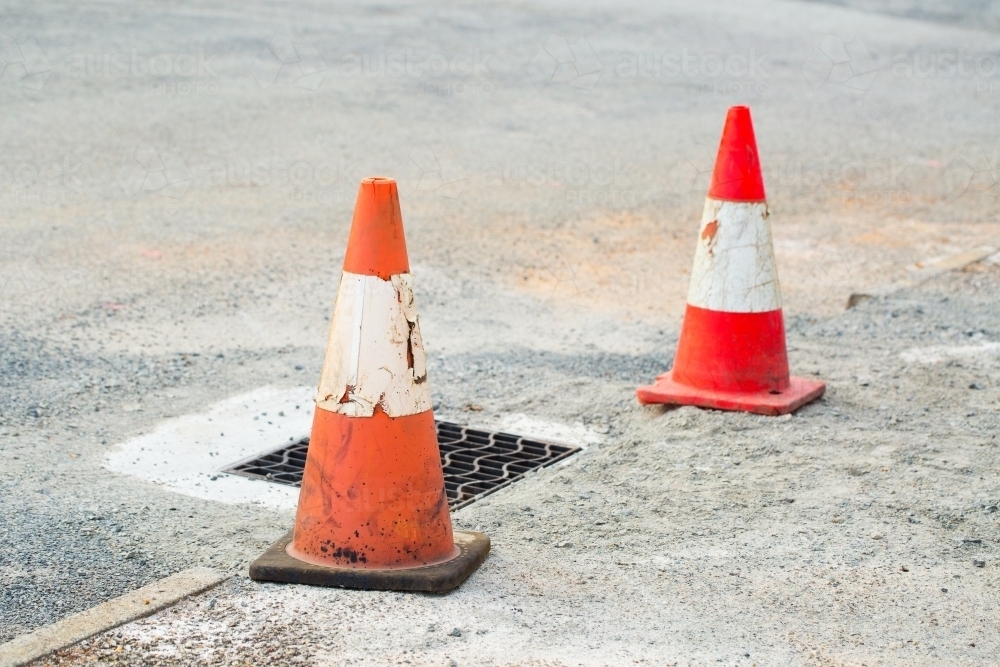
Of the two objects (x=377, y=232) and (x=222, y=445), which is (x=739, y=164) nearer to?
(x=377, y=232)

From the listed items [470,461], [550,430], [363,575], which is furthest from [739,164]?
[363,575]

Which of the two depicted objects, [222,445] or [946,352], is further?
[946,352]

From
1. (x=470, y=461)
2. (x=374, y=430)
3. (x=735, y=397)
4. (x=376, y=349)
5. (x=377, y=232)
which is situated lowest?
(x=470, y=461)

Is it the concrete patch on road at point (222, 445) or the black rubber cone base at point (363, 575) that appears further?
the concrete patch on road at point (222, 445)

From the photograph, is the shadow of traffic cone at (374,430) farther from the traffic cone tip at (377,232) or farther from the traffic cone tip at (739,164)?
the traffic cone tip at (739,164)

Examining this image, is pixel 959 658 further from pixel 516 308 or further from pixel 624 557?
pixel 516 308

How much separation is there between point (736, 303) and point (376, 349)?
1825 mm

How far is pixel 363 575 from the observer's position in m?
2.99

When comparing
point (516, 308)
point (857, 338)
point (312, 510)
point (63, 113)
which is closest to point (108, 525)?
point (312, 510)

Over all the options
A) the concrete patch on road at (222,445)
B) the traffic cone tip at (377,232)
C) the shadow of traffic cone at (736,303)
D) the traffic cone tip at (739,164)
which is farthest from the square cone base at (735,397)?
the traffic cone tip at (377,232)

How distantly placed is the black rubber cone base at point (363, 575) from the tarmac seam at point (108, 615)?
0.42ft

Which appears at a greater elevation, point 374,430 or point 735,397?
point 374,430

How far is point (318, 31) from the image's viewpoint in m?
13.4

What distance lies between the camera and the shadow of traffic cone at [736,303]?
443 cm
